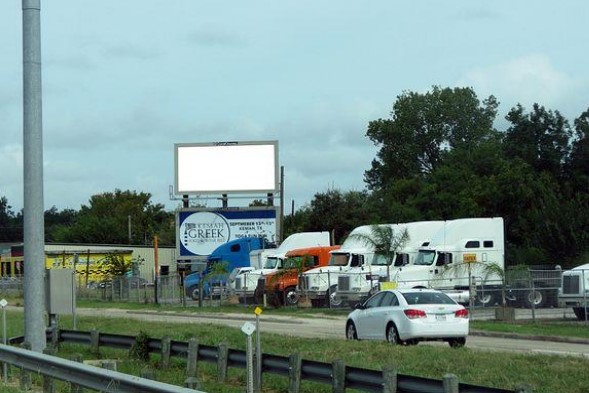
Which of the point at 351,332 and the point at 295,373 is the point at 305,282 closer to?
the point at 351,332

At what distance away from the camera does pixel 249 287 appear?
54.4 meters

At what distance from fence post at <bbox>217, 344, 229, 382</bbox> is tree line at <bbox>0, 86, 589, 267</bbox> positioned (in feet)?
137

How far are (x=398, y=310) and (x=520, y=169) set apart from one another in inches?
2449

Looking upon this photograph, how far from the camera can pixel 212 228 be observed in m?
73.4

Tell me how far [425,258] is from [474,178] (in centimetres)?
4372

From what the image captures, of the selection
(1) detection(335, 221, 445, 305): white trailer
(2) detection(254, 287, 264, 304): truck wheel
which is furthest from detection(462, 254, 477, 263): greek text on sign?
(2) detection(254, 287, 264, 304): truck wheel

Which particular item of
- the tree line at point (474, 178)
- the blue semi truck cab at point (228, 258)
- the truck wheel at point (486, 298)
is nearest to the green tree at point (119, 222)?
the tree line at point (474, 178)

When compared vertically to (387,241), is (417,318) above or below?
below

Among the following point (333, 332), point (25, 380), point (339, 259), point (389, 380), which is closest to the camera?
point (389, 380)

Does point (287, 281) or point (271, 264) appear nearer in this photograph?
point (287, 281)

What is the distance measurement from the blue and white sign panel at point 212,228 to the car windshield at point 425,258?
90.6 feet

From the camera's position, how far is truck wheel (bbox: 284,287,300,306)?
165 ft

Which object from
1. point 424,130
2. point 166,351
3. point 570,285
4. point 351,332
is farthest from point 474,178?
point 166,351

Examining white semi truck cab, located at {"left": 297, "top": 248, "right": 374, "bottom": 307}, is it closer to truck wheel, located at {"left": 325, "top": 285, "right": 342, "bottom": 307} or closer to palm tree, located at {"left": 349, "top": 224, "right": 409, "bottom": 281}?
truck wheel, located at {"left": 325, "top": 285, "right": 342, "bottom": 307}
